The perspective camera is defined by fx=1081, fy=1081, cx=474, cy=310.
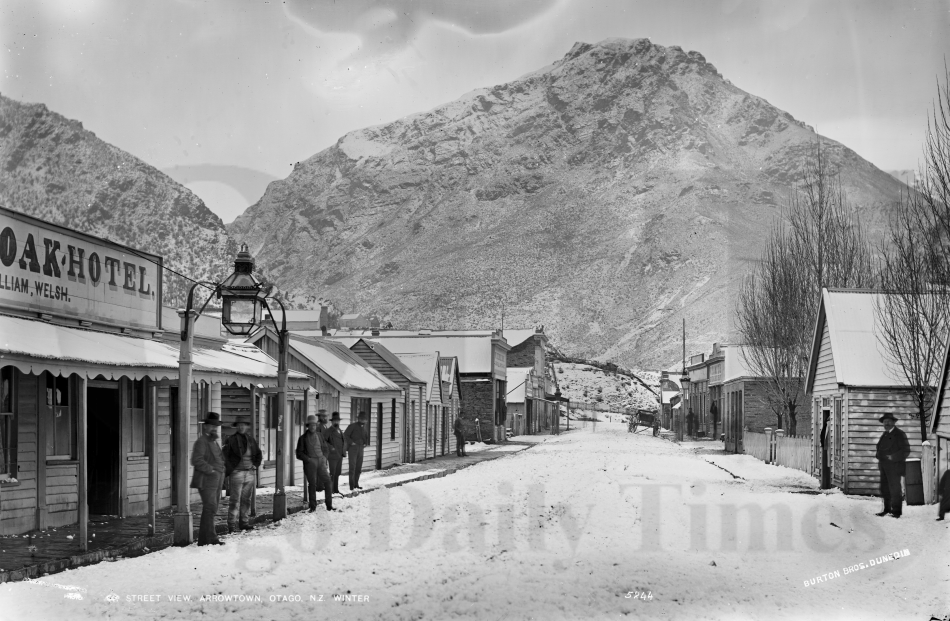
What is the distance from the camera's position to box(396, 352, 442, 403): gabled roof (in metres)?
40.7

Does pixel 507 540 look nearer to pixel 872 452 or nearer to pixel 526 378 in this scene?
pixel 872 452

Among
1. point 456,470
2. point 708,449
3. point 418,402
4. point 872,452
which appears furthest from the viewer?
point 708,449

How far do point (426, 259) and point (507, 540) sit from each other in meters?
185

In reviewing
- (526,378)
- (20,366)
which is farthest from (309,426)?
(526,378)

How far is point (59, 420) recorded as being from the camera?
1633cm

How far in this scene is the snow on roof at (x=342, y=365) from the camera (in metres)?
28.3

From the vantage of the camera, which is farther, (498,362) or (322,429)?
(498,362)

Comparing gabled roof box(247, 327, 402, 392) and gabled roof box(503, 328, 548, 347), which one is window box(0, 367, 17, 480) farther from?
gabled roof box(503, 328, 548, 347)

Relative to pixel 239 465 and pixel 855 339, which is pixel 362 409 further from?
pixel 239 465

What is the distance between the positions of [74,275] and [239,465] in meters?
4.03

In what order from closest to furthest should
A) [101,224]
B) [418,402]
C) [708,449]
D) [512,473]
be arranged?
1. [512,473]
2. [418,402]
3. [708,449]
4. [101,224]

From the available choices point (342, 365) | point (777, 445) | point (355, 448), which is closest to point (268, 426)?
point (355, 448)

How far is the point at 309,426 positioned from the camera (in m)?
19.2

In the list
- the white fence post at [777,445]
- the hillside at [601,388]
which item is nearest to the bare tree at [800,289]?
the white fence post at [777,445]
